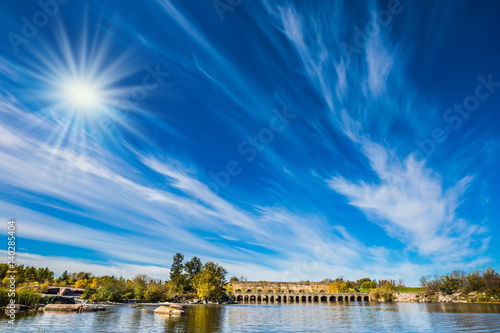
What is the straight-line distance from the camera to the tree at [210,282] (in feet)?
395

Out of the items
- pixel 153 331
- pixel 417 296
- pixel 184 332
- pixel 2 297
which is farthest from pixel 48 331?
pixel 417 296

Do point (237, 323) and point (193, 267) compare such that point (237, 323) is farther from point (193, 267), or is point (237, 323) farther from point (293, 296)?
point (293, 296)

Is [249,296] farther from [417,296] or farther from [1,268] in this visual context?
[1,268]

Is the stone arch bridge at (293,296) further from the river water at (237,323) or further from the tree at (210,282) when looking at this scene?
the river water at (237,323)

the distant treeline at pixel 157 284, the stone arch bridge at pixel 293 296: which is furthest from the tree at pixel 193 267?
the stone arch bridge at pixel 293 296

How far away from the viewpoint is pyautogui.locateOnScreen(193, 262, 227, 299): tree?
120m

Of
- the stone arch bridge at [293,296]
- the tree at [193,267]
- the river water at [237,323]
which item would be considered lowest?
the stone arch bridge at [293,296]

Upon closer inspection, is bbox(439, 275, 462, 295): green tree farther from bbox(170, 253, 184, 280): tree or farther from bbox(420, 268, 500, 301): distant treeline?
bbox(170, 253, 184, 280): tree

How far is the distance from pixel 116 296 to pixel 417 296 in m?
160

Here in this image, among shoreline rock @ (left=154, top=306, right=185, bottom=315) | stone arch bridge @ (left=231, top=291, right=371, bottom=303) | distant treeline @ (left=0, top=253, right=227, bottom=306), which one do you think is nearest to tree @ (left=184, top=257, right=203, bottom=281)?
distant treeline @ (left=0, top=253, right=227, bottom=306)

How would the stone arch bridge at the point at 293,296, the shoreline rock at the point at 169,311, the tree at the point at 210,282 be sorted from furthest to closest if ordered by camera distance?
the stone arch bridge at the point at 293,296 < the tree at the point at 210,282 < the shoreline rock at the point at 169,311

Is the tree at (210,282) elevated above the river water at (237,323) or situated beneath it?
elevated above

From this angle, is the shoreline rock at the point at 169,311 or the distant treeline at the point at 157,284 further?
the distant treeline at the point at 157,284

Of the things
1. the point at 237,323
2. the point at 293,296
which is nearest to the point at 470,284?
the point at 293,296
